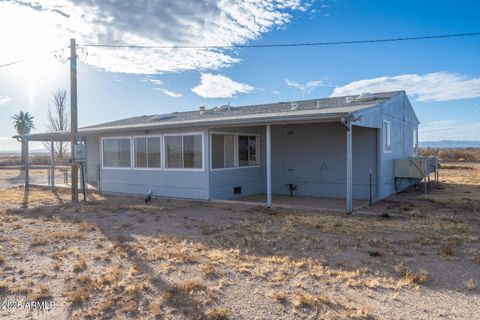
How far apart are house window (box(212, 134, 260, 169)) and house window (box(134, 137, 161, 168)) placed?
6.70ft

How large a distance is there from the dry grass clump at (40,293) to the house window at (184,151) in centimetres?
672

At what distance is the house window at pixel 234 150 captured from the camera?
35.3 feet

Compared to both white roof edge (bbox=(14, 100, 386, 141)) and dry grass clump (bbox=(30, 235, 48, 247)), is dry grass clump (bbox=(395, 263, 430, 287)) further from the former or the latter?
dry grass clump (bbox=(30, 235, 48, 247))

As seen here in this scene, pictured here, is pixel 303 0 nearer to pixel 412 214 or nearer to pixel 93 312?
pixel 412 214

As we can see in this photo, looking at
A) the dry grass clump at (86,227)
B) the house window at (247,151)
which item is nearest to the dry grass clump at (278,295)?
the dry grass clump at (86,227)

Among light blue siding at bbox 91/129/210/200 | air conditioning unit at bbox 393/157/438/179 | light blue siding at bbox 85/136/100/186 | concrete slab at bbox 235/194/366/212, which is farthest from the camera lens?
light blue siding at bbox 85/136/100/186

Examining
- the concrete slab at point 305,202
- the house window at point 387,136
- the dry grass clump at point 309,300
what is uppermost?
the house window at point 387,136

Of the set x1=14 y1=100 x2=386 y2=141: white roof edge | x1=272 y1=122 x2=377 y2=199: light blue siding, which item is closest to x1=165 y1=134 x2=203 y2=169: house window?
x1=14 y1=100 x2=386 y2=141: white roof edge

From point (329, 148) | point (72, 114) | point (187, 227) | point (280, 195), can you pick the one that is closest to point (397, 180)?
point (329, 148)

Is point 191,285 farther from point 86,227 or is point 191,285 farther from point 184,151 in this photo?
point 184,151

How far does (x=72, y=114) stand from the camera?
10.5 m

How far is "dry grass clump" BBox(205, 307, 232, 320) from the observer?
3.35 metres

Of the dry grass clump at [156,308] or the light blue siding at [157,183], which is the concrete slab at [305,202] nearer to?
the light blue siding at [157,183]

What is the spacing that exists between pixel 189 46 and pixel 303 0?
438cm
